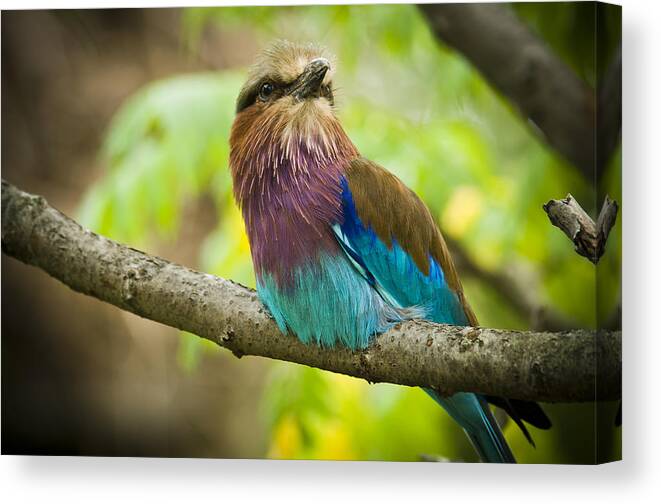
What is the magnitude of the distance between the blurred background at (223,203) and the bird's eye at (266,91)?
5.8 inches

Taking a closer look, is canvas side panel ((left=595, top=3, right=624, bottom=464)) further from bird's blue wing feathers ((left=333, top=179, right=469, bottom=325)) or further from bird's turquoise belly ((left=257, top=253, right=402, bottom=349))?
bird's turquoise belly ((left=257, top=253, right=402, bottom=349))

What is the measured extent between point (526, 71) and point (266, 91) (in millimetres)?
732

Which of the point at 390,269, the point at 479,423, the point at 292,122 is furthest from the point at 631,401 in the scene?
the point at 292,122

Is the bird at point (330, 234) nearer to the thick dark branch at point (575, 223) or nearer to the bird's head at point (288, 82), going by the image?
the bird's head at point (288, 82)

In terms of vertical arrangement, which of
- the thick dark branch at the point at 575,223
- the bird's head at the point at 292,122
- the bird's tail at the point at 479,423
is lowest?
the bird's tail at the point at 479,423

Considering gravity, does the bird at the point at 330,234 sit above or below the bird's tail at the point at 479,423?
above

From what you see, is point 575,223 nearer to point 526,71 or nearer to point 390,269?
point 390,269

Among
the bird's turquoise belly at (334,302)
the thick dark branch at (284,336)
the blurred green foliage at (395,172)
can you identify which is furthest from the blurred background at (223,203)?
the bird's turquoise belly at (334,302)

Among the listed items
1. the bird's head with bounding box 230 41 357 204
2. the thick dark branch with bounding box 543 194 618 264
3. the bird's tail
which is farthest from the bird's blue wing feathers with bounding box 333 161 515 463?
the thick dark branch with bounding box 543 194 618 264

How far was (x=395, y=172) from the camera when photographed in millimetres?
2803

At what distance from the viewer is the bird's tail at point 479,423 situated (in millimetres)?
2672

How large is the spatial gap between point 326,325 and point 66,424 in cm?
93

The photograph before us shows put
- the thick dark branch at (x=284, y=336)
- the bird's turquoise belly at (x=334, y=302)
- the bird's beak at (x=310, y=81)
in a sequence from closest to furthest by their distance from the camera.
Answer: the thick dark branch at (x=284, y=336)
the bird's turquoise belly at (x=334, y=302)
the bird's beak at (x=310, y=81)

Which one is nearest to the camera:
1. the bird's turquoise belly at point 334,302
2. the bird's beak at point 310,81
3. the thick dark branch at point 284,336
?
the thick dark branch at point 284,336
